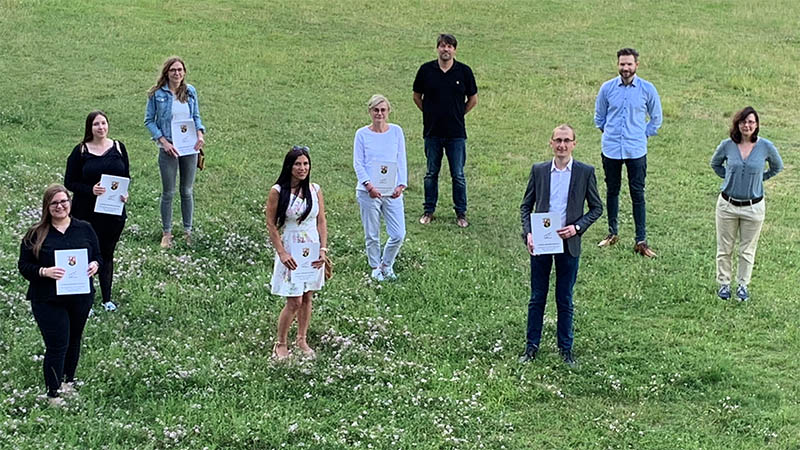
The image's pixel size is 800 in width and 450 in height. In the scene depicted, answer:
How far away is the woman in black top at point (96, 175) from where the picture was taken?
926 centimetres

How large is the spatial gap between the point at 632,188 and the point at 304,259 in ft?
17.2

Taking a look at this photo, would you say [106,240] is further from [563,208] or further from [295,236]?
[563,208]

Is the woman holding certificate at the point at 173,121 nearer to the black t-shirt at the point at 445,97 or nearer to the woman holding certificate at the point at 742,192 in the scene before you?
the black t-shirt at the point at 445,97

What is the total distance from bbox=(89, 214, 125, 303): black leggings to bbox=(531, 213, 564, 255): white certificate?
4.15 meters

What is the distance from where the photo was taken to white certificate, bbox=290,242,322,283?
8.48m

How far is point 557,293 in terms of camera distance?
345 inches

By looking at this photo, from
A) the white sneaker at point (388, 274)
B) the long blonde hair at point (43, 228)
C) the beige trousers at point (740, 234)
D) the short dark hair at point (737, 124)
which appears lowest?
the white sneaker at point (388, 274)

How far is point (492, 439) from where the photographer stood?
748cm

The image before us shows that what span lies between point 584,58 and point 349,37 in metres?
6.84

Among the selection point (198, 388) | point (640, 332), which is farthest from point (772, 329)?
point (198, 388)

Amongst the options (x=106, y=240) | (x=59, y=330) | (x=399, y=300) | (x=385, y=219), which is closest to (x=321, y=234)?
(x=399, y=300)

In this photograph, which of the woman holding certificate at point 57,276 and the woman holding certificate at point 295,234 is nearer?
the woman holding certificate at point 57,276

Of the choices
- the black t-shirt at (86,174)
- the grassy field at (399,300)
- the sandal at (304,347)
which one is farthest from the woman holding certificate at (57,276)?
the sandal at (304,347)

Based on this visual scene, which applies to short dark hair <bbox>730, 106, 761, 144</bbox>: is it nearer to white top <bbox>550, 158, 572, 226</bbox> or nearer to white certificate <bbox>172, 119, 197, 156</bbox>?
white top <bbox>550, 158, 572, 226</bbox>
